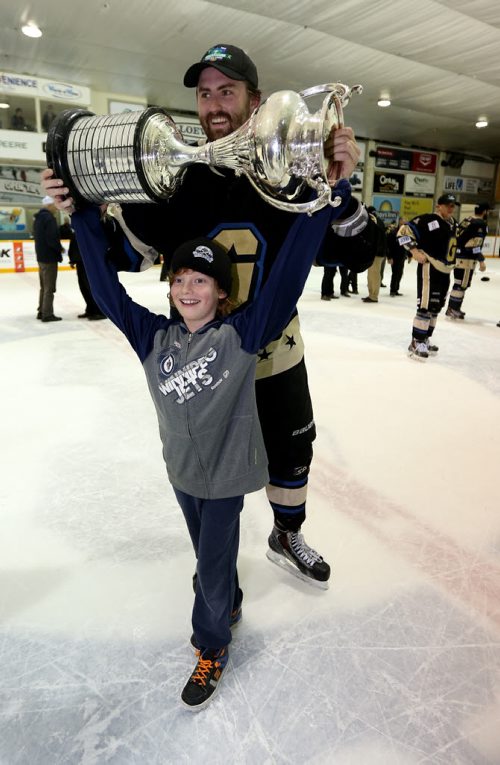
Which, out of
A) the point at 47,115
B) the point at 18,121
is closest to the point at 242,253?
the point at 47,115

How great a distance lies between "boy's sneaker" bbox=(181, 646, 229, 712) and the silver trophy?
107 cm

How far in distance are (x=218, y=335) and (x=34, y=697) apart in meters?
0.98

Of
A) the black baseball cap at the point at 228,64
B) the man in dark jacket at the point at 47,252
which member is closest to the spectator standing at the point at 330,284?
the man in dark jacket at the point at 47,252

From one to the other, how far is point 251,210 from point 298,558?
1.09 metres

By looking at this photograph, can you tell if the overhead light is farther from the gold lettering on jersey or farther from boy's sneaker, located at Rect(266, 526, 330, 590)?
boy's sneaker, located at Rect(266, 526, 330, 590)

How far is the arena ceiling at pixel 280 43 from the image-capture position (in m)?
7.61

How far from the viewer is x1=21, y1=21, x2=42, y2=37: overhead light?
331 inches

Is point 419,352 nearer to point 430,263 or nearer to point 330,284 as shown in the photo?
point 430,263

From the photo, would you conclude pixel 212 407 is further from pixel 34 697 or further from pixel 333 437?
pixel 333 437

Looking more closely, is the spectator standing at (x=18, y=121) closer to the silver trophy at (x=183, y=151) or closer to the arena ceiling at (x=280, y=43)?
the arena ceiling at (x=280, y=43)

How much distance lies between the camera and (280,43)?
890 centimetres

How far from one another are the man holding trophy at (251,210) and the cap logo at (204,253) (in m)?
0.12

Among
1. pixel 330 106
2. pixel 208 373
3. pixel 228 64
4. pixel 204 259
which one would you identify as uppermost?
pixel 228 64

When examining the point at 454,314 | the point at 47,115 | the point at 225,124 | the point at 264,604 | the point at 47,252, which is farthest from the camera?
the point at 47,115
